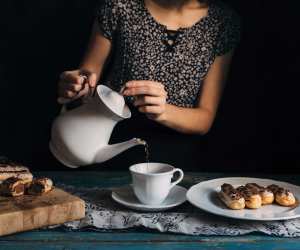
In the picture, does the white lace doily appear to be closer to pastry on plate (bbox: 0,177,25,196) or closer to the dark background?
pastry on plate (bbox: 0,177,25,196)

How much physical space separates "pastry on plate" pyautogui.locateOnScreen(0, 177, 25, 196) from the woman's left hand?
265mm

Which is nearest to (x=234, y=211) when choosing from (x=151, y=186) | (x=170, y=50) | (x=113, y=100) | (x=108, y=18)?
(x=151, y=186)

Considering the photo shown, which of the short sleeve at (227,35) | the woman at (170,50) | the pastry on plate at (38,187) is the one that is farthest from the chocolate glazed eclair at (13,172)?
the short sleeve at (227,35)

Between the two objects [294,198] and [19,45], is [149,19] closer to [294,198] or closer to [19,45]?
[19,45]

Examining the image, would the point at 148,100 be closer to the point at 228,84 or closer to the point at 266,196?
the point at 266,196

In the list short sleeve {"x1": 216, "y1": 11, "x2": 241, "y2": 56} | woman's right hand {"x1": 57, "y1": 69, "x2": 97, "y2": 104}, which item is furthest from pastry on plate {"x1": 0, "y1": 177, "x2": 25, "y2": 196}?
short sleeve {"x1": 216, "y1": 11, "x2": 241, "y2": 56}

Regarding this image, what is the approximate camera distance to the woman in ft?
4.91

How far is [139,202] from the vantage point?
1.01 metres

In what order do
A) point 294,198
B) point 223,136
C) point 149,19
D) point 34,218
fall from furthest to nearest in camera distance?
point 223,136 → point 149,19 → point 294,198 → point 34,218

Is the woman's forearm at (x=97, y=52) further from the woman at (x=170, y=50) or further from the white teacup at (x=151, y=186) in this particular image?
the white teacup at (x=151, y=186)

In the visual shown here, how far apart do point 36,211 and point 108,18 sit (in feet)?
2.52

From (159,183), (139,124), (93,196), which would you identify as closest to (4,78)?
(139,124)

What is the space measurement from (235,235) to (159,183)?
171 mm

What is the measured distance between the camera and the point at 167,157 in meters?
1.52
